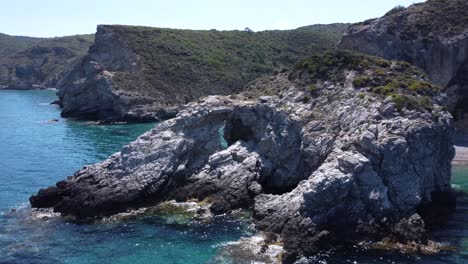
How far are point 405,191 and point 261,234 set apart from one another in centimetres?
1105

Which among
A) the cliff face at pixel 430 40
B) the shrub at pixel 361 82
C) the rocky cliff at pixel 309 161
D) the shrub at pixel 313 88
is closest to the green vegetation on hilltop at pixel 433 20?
the cliff face at pixel 430 40

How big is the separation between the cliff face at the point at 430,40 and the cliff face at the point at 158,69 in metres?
44.0

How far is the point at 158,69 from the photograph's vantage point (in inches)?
4734

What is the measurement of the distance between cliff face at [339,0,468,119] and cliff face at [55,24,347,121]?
4397cm

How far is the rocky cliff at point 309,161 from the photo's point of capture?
34.1 m

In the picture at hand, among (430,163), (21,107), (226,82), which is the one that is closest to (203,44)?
(226,82)

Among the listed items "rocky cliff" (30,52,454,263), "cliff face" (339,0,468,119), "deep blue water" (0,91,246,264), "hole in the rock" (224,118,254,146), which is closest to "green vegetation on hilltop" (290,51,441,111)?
"rocky cliff" (30,52,454,263)

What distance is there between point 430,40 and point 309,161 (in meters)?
49.4

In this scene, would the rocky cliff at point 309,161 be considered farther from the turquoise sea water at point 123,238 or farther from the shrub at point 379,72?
the turquoise sea water at point 123,238

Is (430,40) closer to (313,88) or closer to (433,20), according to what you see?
(433,20)

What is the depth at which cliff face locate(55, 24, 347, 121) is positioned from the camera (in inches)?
4099

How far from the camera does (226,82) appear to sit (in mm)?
128500

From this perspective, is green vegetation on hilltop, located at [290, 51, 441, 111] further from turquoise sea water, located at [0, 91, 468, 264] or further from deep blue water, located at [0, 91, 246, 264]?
deep blue water, located at [0, 91, 246, 264]

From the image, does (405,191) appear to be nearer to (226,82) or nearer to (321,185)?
(321,185)
